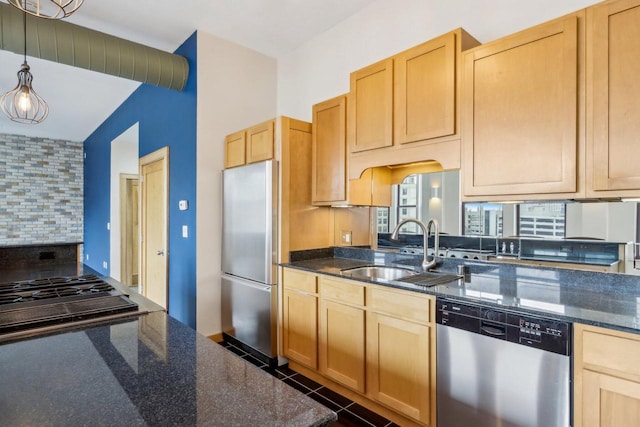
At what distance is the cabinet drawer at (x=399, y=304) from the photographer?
1.84 m

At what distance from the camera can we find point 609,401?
4.24 feet

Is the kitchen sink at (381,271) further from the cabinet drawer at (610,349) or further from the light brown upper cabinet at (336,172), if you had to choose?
the cabinet drawer at (610,349)

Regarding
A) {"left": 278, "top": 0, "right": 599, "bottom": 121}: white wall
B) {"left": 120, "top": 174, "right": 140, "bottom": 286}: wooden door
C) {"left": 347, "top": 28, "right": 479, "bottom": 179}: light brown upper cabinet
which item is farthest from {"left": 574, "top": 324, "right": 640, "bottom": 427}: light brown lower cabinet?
{"left": 120, "top": 174, "right": 140, "bottom": 286}: wooden door

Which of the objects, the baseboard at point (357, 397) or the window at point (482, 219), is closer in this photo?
the baseboard at point (357, 397)

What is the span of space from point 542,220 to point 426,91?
1030 mm

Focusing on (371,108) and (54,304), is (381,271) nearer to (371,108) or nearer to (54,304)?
(371,108)

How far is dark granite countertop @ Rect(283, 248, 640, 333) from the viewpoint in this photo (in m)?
1.40

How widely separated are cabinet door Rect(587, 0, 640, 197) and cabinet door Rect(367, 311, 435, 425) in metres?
1.11

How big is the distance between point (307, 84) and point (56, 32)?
217 centimetres

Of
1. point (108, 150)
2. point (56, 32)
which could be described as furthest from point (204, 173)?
point (108, 150)

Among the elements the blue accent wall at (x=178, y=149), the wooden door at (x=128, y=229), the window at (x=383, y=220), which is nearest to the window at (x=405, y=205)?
the window at (x=383, y=220)

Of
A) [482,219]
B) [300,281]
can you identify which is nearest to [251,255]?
[300,281]

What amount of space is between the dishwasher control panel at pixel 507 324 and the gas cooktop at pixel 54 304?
1.44 meters

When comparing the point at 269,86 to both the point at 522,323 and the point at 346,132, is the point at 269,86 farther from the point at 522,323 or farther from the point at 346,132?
the point at 522,323
